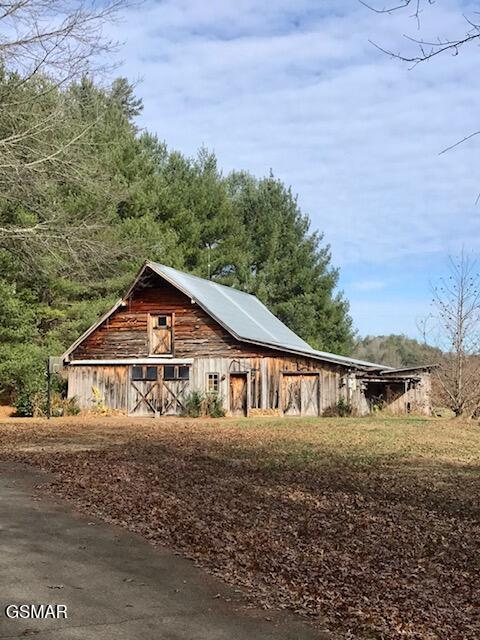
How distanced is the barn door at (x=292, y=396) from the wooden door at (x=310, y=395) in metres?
0.13

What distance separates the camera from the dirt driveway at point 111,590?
510 centimetres

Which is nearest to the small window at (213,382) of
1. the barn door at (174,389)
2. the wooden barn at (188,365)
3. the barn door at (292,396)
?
the wooden barn at (188,365)

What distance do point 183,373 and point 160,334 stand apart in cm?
210

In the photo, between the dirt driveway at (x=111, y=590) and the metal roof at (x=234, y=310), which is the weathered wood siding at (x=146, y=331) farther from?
the dirt driveway at (x=111, y=590)

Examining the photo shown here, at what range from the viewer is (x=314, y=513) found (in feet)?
31.4

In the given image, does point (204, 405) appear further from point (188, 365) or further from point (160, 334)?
point (160, 334)

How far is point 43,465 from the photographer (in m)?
13.0

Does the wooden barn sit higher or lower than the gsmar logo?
higher

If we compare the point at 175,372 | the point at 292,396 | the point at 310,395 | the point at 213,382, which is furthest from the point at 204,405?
the point at 310,395

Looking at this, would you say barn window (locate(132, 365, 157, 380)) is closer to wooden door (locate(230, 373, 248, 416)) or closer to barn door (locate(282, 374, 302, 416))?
wooden door (locate(230, 373, 248, 416))

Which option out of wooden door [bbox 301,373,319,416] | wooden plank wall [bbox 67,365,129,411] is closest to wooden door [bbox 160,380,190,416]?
wooden plank wall [bbox 67,365,129,411]

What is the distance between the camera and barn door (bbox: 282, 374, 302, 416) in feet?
104

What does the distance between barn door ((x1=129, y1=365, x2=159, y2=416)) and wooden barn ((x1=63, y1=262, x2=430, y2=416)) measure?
5 centimetres

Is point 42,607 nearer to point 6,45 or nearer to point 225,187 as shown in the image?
point 6,45
